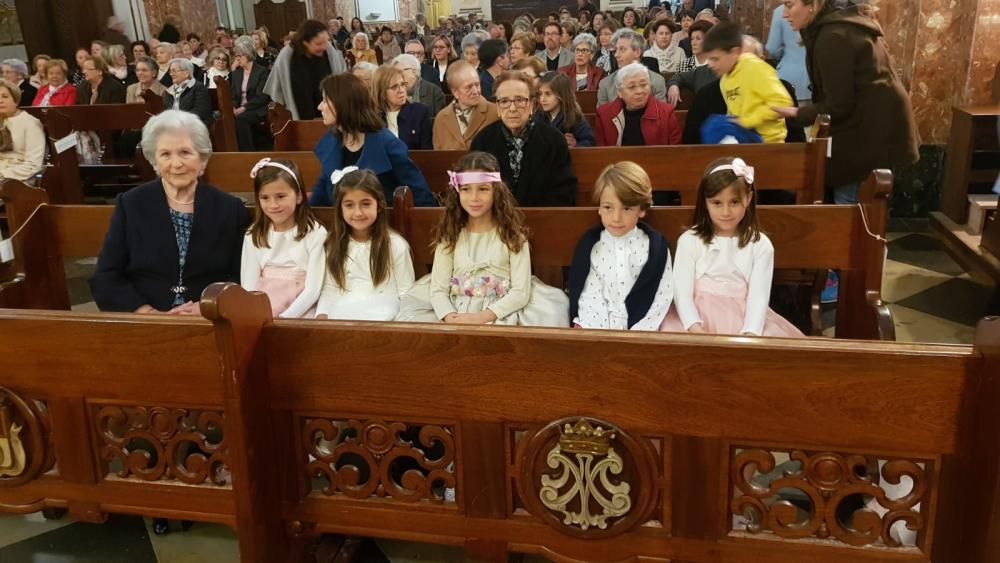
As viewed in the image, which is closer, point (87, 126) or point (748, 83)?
point (748, 83)

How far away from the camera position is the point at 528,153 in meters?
3.69

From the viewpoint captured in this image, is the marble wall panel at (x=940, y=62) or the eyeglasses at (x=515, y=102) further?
the marble wall panel at (x=940, y=62)

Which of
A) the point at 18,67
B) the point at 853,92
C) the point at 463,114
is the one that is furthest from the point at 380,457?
the point at 18,67

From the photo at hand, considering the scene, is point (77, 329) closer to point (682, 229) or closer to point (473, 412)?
point (473, 412)

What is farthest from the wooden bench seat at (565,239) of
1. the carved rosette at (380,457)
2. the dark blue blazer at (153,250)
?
the carved rosette at (380,457)

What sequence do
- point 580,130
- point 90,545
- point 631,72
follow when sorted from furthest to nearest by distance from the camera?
point 631,72, point 580,130, point 90,545

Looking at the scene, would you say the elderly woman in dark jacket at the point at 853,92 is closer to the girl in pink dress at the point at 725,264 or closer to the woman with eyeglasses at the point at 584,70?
the girl in pink dress at the point at 725,264

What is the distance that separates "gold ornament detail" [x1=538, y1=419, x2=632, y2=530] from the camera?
180cm

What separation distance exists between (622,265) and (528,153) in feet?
3.32

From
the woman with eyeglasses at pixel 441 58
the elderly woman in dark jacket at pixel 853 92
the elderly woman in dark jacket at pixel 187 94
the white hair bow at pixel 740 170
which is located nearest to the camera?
the white hair bow at pixel 740 170

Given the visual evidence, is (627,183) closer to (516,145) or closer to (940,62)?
(516,145)

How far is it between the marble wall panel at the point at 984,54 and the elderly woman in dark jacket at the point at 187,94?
5.90 metres

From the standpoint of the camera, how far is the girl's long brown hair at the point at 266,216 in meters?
3.02

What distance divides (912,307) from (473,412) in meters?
3.18
